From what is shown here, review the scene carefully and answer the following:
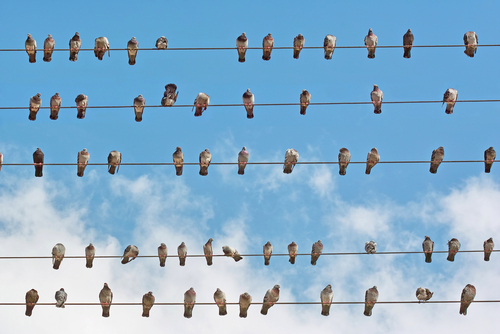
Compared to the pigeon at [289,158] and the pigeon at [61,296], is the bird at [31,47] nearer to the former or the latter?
the pigeon at [61,296]

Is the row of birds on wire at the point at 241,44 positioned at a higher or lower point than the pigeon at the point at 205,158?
higher

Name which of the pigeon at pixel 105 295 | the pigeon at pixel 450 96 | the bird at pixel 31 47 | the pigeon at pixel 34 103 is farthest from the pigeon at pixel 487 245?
the bird at pixel 31 47

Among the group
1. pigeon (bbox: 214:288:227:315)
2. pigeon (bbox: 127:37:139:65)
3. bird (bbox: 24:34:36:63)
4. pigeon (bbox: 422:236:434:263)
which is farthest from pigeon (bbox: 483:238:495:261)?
bird (bbox: 24:34:36:63)

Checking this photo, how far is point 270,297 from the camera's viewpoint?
16.5m

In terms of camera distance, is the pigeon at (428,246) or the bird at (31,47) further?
the pigeon at (428,246)

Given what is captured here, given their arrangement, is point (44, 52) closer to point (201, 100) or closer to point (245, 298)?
point (201, 100)

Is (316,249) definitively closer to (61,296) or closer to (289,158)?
(289,158)

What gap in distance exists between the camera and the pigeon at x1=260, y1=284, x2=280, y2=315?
16.4 meters

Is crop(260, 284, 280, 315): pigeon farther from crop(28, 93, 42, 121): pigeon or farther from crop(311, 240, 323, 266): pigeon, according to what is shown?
crop(28, 93, 42, 121): pigeon

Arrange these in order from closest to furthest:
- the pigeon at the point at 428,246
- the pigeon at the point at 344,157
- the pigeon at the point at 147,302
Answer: the pigeon at the point at 147,302, the pigeon at the point at 344,157, the pigeon at the point at 428,246

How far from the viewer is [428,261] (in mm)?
17219

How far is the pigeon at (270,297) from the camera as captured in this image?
1642 cm

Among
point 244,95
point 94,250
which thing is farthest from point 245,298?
point 244,95

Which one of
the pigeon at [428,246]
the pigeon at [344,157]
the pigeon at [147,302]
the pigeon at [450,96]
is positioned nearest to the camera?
the pigeon at [450,96]
